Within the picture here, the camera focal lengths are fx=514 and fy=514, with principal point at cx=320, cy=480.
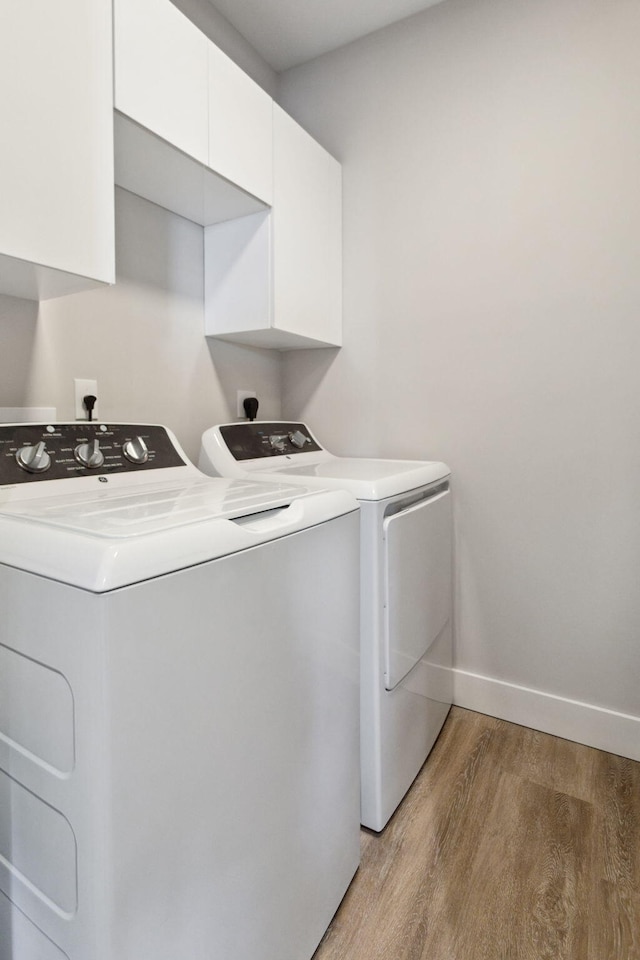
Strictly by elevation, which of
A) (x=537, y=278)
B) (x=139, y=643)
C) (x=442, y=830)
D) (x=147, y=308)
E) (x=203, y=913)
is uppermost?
(x=537, y=278)

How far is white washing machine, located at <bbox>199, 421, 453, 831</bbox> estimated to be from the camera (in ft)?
4.22

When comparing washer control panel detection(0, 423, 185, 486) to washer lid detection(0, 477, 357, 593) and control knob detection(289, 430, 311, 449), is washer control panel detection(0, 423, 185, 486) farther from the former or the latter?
control knob detection(289, 430, 311, 449)

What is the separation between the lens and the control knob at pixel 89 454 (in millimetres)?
1189

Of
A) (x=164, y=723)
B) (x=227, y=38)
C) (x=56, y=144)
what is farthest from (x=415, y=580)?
(x=227, y=38)

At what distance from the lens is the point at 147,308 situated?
1.63 m

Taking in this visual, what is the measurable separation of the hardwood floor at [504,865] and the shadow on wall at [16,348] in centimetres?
141

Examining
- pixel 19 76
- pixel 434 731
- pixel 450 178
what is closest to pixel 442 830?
pixel 434 731

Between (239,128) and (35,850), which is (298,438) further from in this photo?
(35,850)

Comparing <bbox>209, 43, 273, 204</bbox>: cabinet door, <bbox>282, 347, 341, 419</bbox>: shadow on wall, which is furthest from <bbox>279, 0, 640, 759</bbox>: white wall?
<bbox>209, 43, 273, 204</bbox>: cabinet door

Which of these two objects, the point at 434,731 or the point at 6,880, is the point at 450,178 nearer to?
the point at 434,731

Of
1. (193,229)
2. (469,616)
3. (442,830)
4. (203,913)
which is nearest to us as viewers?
(203,913)

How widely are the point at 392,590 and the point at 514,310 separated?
3.58 ft

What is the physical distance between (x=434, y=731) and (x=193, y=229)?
190 centimetres

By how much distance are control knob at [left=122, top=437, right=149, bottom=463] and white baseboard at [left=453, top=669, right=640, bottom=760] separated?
55.4 inches
